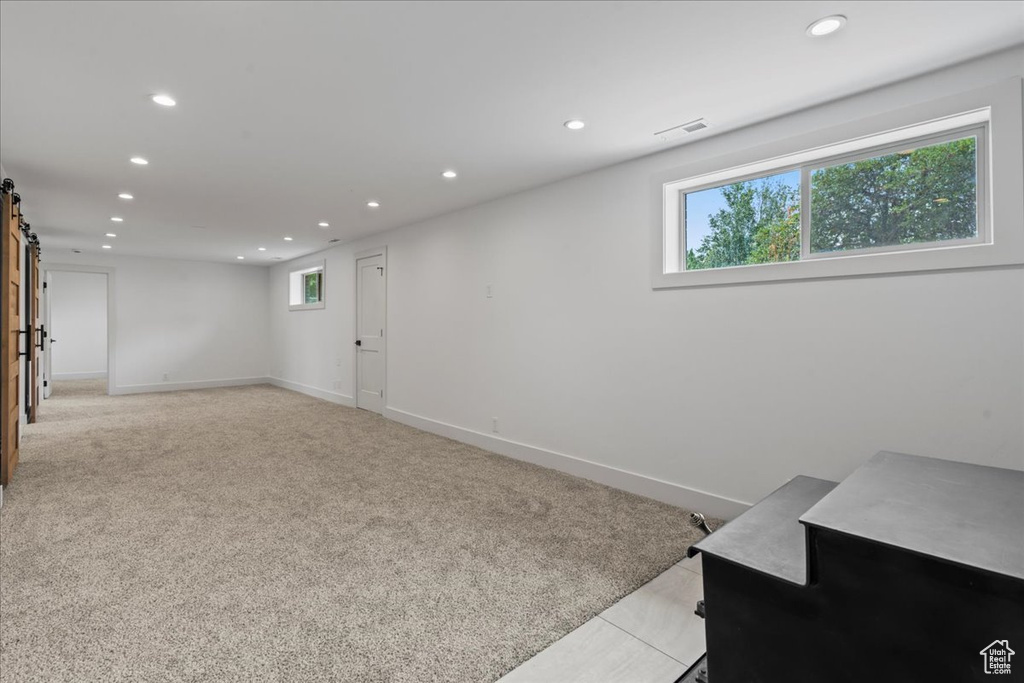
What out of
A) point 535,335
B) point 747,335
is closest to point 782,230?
point 747,335

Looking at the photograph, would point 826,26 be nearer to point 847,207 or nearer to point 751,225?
point 847,207

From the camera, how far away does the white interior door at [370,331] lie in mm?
6102

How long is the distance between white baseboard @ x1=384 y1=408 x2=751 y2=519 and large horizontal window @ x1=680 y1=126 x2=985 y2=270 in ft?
4.95

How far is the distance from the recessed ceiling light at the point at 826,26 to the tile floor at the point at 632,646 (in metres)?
2.43

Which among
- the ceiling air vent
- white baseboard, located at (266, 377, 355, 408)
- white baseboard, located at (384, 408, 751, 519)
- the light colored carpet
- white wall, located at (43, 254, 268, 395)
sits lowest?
the light colored carpet

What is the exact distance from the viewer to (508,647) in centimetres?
172

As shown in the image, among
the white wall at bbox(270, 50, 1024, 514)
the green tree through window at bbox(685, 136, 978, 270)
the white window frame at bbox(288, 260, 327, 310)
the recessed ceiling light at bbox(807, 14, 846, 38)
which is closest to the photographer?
the recessed ceiling light at bbox(807, 14, 846, 38)

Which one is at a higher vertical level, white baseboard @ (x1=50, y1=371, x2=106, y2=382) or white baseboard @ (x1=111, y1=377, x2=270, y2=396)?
white baseboard @ (x1=50, y1=371, x2=106, y2=382)

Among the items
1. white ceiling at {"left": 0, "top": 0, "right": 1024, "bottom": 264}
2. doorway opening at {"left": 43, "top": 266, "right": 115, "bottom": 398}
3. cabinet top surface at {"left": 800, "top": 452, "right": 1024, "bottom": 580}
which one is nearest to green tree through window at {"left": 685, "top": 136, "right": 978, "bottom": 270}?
white ceiling at {"left": 0, "top": 0, "right": 1024, "bottom": 264}

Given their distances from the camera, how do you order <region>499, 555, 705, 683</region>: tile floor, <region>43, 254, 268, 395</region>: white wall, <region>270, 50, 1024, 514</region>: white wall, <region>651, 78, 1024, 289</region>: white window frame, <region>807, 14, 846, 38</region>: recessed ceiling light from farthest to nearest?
<region>43, 254, 268, 395</region>: white wall → <region>270, 50, 1024, 514</region>: white wall → <region>651, 78, 1024, 289</region>: white window frame → <region>807, 14, 846, 38</region>: recessed ceiling light → <region>499, 555, 705, 683</region>: tile floor

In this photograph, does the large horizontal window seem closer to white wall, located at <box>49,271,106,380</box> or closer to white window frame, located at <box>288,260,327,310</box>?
white window frame, located at <box>288,260,327,310</box>

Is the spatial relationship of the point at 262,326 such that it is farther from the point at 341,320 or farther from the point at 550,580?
the point at 550,580

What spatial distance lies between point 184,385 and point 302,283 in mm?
2869

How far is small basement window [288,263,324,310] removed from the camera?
7.66 metres
